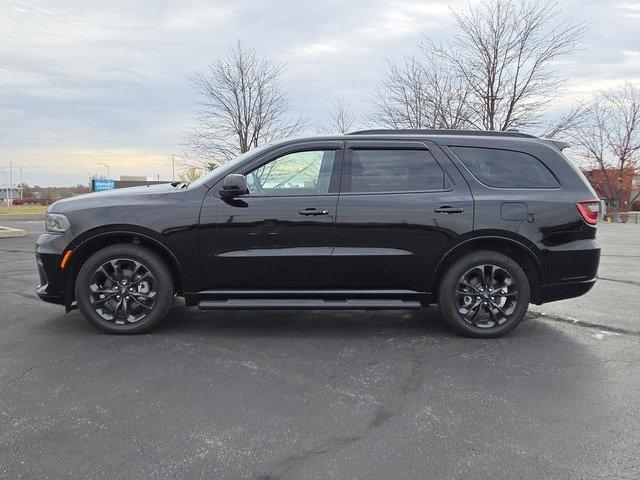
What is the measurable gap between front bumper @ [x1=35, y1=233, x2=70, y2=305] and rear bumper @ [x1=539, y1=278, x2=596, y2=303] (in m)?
4.22

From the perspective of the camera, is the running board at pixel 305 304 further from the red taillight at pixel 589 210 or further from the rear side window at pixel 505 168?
the red taillight at pixel 589 210

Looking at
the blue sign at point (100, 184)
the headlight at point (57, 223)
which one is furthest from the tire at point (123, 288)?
the blue sign at point (100, 184)

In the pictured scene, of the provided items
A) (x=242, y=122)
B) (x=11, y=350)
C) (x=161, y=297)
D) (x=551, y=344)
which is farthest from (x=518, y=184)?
(x=242, y=122)

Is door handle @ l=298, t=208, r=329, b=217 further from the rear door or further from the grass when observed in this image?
the grass

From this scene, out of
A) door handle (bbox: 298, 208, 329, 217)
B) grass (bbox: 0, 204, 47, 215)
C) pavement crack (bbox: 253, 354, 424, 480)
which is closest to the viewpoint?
pavement crack (bbox: 253, 354, 424, 480)

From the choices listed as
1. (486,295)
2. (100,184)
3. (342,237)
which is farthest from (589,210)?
(100,184)

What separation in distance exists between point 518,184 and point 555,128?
49.1 ft

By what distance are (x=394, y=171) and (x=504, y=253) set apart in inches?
48.6

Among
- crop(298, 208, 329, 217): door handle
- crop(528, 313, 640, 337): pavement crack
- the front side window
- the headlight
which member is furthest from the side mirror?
crop(528, 313, 640, 337): pavement crack

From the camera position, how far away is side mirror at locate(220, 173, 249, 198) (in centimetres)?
415

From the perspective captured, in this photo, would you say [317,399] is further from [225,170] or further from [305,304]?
[225,170]

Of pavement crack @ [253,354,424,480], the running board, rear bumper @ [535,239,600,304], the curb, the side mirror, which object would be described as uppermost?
the side mirror

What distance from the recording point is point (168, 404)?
10.2 feet

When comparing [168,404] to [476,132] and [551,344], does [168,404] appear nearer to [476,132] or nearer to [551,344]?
[551,344]
